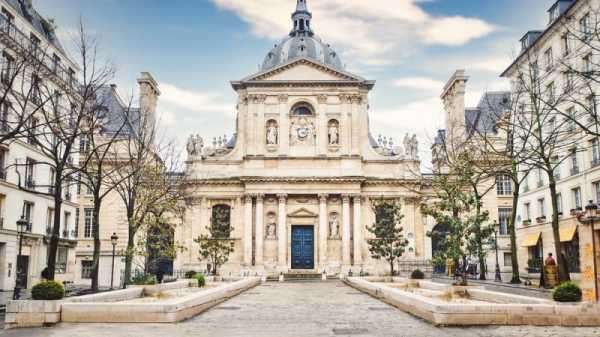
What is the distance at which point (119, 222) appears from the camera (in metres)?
50.4

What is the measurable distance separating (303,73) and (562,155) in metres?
24.0

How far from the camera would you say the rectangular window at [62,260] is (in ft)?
129

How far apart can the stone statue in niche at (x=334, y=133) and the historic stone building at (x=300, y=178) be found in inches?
3.5

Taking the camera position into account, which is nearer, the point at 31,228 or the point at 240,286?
the point at 240,286

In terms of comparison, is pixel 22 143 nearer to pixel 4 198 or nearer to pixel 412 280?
pixel 4 198

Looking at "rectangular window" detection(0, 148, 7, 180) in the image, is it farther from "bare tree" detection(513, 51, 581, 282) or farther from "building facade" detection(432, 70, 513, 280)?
"building facade" detection(432, 70, 513, 280)

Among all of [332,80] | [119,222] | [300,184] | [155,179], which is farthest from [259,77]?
[155,179]

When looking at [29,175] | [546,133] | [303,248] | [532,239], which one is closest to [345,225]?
[303,248]

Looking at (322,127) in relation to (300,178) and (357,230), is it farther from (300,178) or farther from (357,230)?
(357,230)

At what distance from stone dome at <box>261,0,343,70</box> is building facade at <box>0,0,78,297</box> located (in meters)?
26.2

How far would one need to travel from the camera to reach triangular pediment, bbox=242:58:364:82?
5306 centimetres

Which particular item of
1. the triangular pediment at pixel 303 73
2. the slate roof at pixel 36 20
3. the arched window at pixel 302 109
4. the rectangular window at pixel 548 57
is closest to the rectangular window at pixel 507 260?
the rectangular window at pixel 548 57

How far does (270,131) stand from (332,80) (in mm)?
7244

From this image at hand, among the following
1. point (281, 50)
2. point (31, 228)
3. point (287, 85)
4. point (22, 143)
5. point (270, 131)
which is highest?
point (281, 50)
